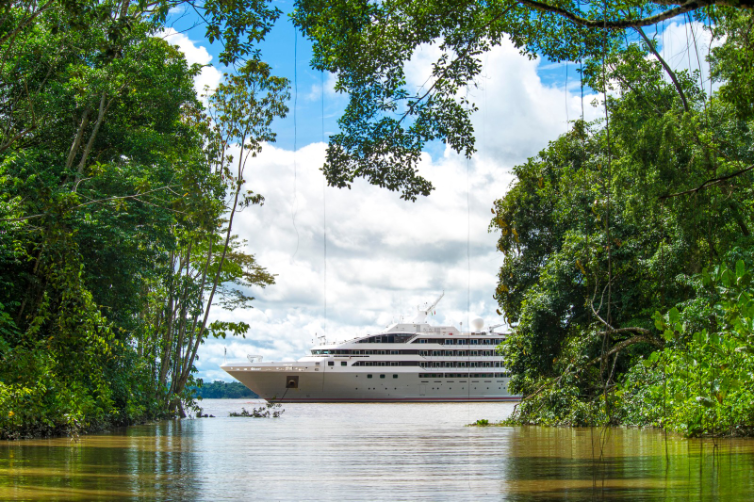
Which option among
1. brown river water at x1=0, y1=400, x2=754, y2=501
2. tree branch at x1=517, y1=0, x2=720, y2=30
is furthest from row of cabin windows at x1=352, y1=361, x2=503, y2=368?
tree branch at x1=517, y1=0, x2=720, y2=30

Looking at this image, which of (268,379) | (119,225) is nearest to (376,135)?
(119,225)

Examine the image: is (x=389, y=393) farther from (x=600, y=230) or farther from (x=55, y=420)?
(x=55, y=420)

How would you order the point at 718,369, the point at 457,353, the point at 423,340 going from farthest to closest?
the point at 457,353 < the point at 423,340 < the point at 718,369

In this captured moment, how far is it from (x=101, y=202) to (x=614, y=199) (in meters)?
8.78

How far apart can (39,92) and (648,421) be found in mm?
10886

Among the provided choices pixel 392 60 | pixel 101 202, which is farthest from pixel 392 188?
pixel 101 202

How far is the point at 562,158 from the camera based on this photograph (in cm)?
1577

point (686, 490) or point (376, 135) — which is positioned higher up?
point (376, 135)

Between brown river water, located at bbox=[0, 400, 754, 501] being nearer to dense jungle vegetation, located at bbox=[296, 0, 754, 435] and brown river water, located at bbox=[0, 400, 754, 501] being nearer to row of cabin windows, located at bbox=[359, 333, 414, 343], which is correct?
dense jungle vegetation, located at bbox=[296, 0, 754, 435]

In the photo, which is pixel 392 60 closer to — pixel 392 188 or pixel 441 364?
pixel 392 188

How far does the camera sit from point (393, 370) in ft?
156

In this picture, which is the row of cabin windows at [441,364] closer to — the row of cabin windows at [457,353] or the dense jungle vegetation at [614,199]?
the row of cabin windows at [457,353]

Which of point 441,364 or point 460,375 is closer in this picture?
point 441,364

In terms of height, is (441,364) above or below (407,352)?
below
